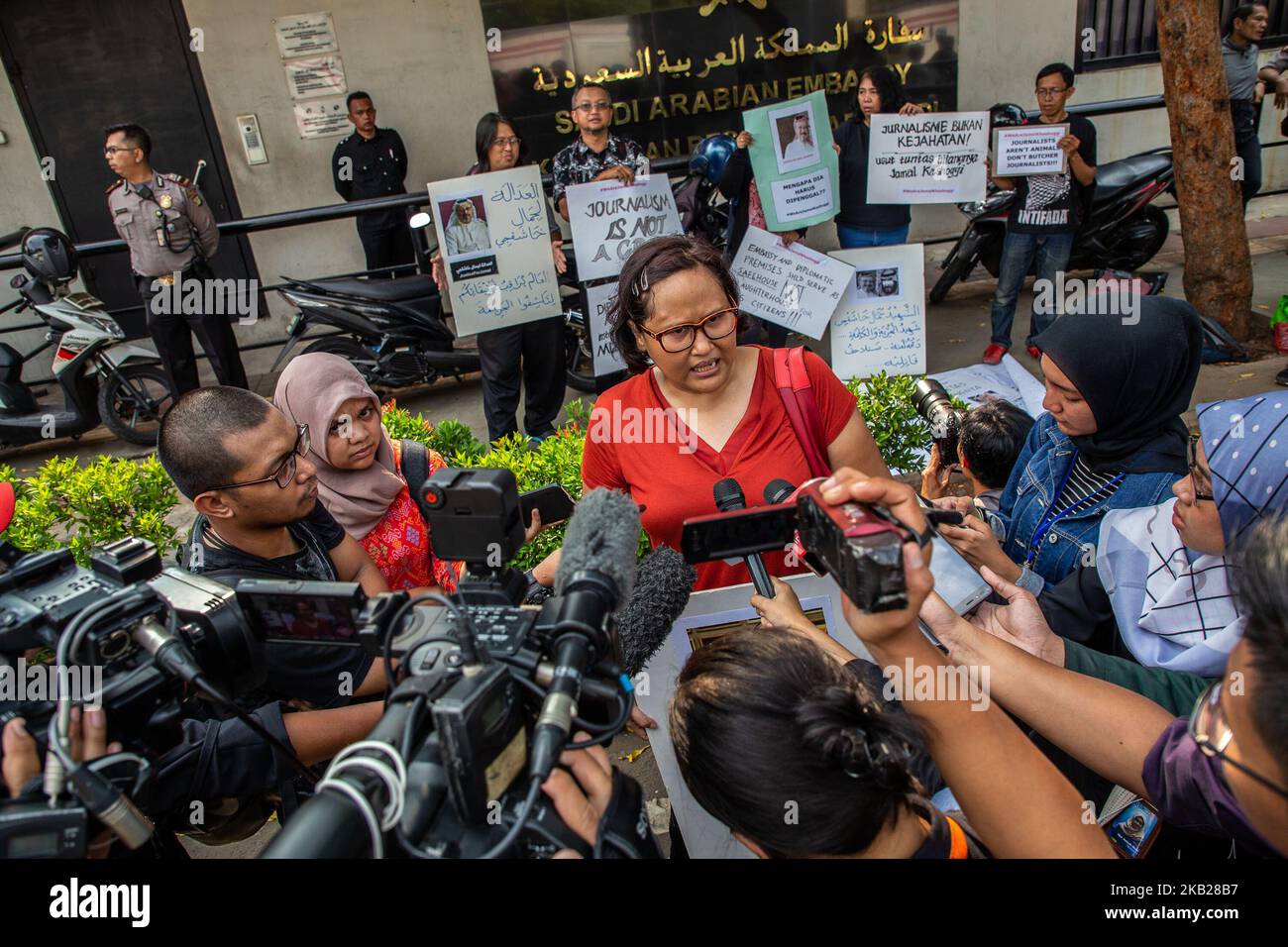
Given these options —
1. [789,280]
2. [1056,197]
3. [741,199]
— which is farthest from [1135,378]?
[1056,197]

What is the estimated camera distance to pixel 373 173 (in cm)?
698

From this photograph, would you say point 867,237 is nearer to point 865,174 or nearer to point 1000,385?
point 865,174

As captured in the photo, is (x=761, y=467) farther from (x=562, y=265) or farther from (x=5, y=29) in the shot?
(x=5, y=29)

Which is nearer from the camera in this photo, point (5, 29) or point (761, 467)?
point (761, 467)

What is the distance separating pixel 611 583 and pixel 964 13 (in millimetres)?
8465

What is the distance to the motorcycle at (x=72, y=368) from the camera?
5.35 metres

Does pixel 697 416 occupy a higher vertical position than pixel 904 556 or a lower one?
lower

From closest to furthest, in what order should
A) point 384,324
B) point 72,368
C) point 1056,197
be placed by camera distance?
1. point 1056,197
2. point 72,368
3. point 384,324

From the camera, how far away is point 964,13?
775 cm

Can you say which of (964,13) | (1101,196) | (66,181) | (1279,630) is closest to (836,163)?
(1101,196)

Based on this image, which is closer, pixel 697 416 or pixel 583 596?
pixel 583 596

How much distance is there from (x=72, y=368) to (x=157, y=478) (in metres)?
2.85

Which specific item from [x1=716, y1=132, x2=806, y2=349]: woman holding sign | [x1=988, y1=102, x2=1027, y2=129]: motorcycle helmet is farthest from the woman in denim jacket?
[x1=988, y1=102, x2=1027, y2=129]: motorcycle helmet

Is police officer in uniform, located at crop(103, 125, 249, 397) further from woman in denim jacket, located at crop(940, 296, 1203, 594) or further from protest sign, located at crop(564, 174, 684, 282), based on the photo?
woman in denim jacket, located at crop(940, 296, 1203, 594)
